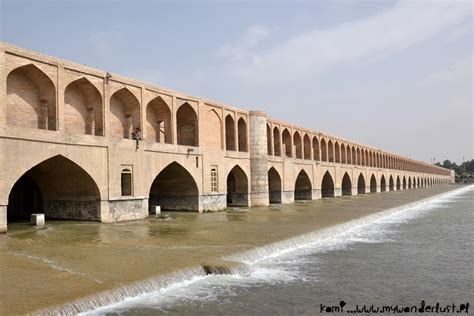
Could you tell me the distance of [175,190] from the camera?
20656 mm

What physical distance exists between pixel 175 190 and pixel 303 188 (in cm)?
1386

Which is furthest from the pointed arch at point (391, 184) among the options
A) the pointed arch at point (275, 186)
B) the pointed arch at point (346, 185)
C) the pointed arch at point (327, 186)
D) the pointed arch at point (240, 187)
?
the pointed arch at point (240, 187)

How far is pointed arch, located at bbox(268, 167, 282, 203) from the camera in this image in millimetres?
26984

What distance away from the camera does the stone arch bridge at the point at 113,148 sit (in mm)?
13336

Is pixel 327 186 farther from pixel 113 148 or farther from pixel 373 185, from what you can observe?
pixel 113 148

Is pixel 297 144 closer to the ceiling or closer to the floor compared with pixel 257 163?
closer to the ceiling

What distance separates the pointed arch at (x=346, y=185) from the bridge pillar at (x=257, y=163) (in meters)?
18.5

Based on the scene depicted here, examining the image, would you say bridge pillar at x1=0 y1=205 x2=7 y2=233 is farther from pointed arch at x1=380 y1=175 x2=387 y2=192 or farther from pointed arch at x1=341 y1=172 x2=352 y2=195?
pointed arch at x1=380 y1=175 x2=387 y2=192

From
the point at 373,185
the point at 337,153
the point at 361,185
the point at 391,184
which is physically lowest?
the point at 391,184

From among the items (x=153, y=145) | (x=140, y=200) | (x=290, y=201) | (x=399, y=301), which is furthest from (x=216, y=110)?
(x=399, y=301)

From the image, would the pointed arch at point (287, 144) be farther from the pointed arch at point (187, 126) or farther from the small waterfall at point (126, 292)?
the small waterfall at point (126, 292)

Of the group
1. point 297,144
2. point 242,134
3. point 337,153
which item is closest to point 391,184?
point 337,153

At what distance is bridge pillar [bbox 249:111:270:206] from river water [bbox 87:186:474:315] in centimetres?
1147

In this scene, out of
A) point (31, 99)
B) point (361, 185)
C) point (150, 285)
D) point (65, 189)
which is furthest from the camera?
point (361, 185)
